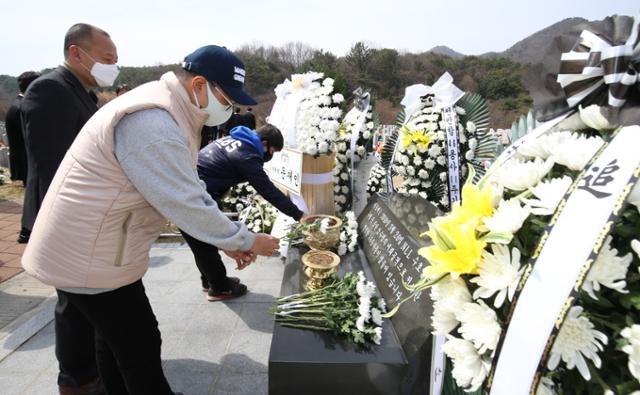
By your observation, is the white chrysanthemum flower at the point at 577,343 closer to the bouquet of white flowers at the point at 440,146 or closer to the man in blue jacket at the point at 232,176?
the bouquet of white flowers at the point at 440,146

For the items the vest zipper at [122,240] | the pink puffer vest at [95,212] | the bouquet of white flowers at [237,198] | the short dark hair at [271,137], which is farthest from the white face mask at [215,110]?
the bouquet of white flowers at [237,198]

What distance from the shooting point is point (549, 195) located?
949mm

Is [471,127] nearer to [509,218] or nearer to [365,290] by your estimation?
[365,290]

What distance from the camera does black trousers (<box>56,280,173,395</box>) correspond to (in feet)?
6.02

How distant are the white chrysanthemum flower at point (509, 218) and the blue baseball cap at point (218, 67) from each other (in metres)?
1.44

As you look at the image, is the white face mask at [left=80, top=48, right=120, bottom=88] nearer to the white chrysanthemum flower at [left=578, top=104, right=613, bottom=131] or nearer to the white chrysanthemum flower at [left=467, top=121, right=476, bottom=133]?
the white chrysanthemum flower at [left=467, top=121, right=476, bottom=133]

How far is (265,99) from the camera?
33.6 m

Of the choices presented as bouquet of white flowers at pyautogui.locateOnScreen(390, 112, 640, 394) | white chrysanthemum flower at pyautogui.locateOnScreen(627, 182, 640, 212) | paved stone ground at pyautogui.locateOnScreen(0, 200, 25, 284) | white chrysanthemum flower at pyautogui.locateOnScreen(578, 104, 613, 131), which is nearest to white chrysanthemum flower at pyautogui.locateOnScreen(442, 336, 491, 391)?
bouquet of white flowers at pyautogui.locateOnScreen(390, 112, 640, 394)

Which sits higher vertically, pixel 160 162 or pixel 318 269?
A: pixel 160 162

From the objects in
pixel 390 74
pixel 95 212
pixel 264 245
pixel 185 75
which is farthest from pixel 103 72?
pixel 390 74

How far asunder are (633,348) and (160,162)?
1.66 m

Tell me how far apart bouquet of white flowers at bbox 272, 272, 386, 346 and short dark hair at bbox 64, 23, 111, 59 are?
246cm

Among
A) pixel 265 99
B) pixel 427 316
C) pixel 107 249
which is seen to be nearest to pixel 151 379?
pixel 107 249

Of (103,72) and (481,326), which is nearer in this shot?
(481,326)
